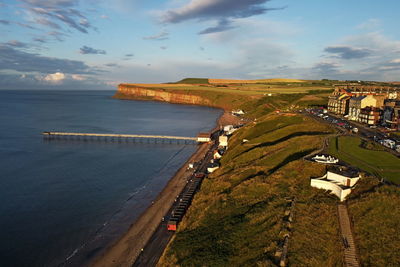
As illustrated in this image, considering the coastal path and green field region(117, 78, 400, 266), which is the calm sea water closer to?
green field region(117, 78, 400, 266)

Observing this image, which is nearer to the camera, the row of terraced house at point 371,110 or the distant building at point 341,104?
the row of terraced house at point 371,110

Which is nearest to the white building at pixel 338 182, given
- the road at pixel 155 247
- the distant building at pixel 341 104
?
the road at pixel 155 247

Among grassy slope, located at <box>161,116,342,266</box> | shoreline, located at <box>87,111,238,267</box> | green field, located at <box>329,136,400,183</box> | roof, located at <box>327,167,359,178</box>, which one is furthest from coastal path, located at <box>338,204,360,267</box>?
shoreline, located at <box>87,111,238,267</box>

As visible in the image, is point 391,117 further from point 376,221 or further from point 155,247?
point 155,247

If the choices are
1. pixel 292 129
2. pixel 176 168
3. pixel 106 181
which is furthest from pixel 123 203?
pixel 292 129

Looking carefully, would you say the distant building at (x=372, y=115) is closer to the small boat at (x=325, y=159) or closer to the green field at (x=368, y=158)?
the green field at (x=368, y=158)

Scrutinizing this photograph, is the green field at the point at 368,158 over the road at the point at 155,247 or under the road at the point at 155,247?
over

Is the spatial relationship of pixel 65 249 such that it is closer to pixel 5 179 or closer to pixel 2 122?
pixel 5 179
